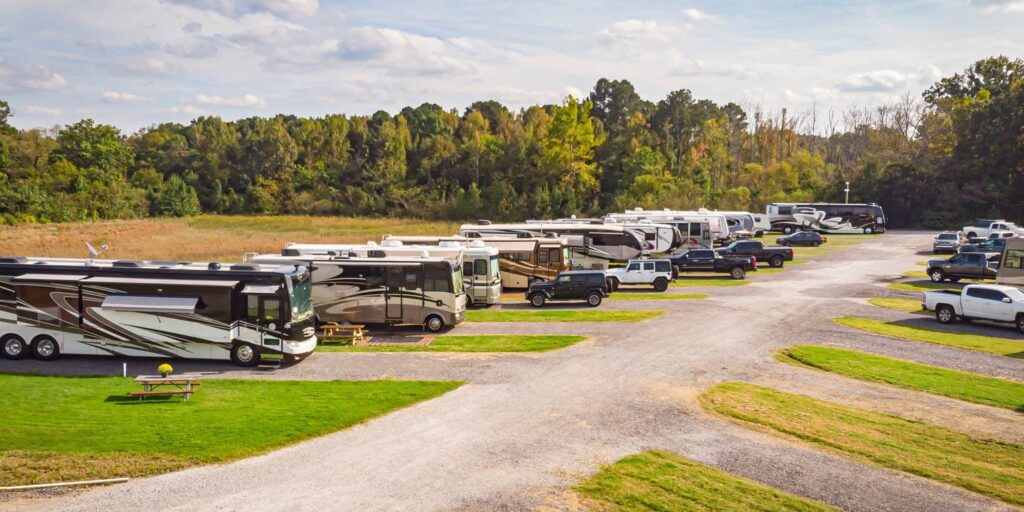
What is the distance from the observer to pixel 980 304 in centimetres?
2988

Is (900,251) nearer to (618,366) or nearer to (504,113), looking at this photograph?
(618,366)

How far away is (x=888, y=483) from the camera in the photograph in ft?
47.6

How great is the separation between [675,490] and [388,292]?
17069 millimetres

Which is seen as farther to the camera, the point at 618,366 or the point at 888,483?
the point at 618,366

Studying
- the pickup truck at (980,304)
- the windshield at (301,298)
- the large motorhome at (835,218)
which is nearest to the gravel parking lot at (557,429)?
the pickup truck at (980,304)

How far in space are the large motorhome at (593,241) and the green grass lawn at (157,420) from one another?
26896mm

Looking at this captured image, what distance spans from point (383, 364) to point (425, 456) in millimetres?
8232

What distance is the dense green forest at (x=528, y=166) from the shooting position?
80.0 meters

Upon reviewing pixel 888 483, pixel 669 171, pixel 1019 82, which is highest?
pixel 1019 82

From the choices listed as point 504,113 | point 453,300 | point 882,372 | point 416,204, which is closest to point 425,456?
point 453,300

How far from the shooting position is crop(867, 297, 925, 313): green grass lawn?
33875 millimetres

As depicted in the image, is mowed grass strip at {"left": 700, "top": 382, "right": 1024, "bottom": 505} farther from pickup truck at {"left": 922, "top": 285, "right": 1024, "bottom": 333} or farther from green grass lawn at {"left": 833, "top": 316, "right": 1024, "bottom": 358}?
pickup truck at {"left": 922, "top": 285, "right": 1024, "bottom": 333}

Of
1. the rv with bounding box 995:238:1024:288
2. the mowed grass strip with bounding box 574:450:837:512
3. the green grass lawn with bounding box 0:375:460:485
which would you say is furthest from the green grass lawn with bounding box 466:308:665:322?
the rv with bounding box 995:238:1024:288

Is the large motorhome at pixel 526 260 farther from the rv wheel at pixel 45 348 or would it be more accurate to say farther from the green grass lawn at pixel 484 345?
the rv wheel at pixel 45 348
